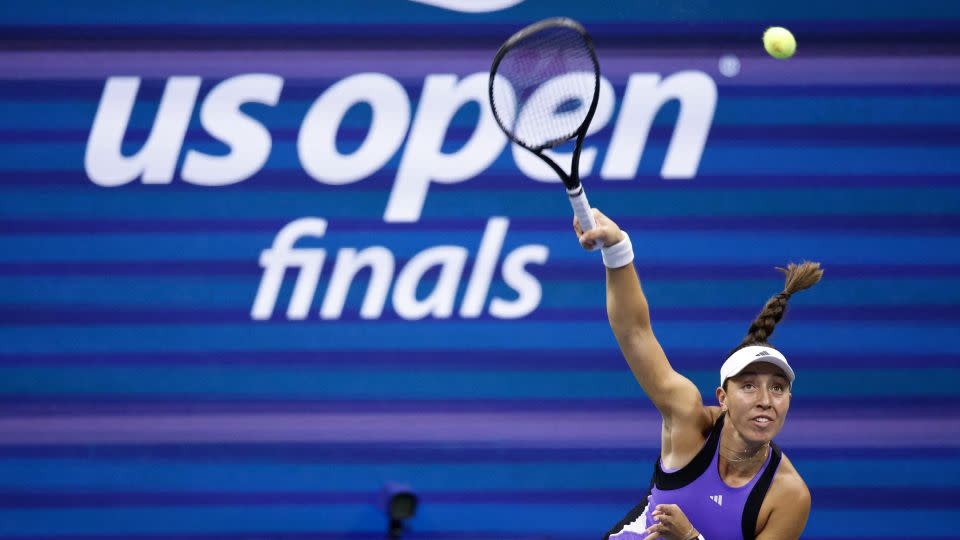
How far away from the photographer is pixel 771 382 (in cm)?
377

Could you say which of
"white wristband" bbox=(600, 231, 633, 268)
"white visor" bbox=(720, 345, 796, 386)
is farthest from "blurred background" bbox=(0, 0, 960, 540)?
"white wristband" bbox=(600, 231, 633, 268)

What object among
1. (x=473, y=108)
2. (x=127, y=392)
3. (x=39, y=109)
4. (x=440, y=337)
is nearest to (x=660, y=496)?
(x=440, y=337)

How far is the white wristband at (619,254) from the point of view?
3.43 metres

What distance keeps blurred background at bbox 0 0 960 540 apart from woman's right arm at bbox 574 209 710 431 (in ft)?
5.01

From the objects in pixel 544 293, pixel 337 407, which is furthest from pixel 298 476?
pixel 544 293

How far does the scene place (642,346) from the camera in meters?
3.63

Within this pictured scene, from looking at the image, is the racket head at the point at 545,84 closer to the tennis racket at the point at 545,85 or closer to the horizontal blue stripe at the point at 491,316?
the tennis racket at the point at 545,85

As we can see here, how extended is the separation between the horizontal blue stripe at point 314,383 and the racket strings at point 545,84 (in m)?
1.47

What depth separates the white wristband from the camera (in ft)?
11.2

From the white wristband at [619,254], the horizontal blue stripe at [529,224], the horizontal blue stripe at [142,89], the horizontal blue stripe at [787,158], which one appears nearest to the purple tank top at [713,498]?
the white wristband at [619,254]

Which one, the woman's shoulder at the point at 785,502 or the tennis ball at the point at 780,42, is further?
the tennis ball at the point at 780,42

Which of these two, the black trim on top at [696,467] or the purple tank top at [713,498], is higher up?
the black trim on top at [696,467]

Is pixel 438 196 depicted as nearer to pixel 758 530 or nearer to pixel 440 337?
pixel 440 337

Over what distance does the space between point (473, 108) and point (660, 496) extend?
2.09 meters
